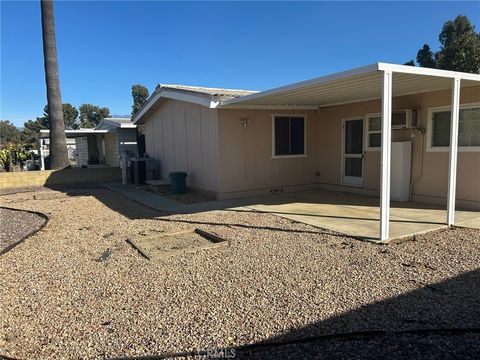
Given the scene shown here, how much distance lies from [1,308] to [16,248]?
2416 mm

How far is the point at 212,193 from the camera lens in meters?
10.2

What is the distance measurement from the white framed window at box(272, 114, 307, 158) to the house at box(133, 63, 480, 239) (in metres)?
0.03

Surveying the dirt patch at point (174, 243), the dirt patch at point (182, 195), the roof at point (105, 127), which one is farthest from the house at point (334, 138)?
the roof at point (105, 127)

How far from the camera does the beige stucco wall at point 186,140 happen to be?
33.1 ft

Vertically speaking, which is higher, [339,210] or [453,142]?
[453,142]

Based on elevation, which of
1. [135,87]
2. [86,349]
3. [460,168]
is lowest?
[86,349]

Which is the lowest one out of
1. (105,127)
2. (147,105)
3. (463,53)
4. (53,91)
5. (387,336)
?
(387,336)

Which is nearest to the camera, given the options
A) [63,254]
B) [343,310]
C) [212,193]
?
[343,310]

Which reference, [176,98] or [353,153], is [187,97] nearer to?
[176,98]

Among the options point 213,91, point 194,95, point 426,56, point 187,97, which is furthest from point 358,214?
point 426,56

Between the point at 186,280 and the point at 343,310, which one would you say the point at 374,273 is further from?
the point at 186,280

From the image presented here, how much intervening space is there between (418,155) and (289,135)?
370cm

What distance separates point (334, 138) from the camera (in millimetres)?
10750

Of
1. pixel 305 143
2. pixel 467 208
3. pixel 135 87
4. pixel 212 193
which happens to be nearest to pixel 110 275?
pixel 212 193
